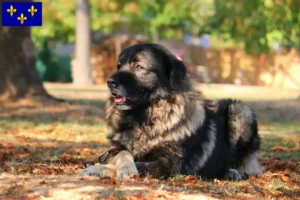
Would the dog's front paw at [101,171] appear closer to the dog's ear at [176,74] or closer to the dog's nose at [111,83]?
the dog's nose at [111,83]

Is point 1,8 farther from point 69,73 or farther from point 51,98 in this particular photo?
point 69,73

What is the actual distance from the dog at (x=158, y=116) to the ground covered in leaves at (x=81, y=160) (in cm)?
31

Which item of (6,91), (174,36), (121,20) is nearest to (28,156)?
(6,91)

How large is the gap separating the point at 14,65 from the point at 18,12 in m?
1.59

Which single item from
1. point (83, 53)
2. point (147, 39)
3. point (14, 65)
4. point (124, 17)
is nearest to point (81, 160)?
point (14, 65)

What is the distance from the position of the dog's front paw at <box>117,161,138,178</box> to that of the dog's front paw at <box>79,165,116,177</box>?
123mm

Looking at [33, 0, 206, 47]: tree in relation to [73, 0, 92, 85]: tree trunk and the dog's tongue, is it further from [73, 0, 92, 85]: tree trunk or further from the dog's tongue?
the dog's tongue

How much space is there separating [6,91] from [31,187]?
11.0m

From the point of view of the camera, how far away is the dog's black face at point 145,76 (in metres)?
7.41

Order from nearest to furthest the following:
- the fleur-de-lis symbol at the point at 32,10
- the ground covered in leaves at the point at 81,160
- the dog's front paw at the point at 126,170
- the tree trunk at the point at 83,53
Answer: the ground covered in leaves at the point at 81,160 < the dog's front paw at the point at 126,170 < the fleur-de-lis symbol at the point at 32,10 < the tree trunk at the point at 83,53

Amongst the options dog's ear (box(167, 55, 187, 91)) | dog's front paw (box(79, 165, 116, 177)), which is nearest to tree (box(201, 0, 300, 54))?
dog's ear (box(167, 55, 187, 91))

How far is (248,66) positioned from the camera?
46719 mm

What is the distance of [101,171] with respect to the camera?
698 cm

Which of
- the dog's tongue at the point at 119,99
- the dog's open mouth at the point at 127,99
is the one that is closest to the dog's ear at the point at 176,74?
the dog's open mouth at the point at 127,99
